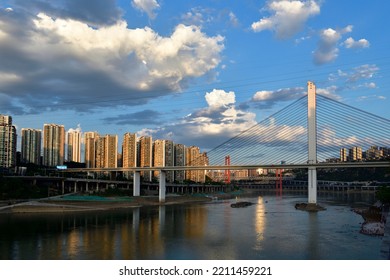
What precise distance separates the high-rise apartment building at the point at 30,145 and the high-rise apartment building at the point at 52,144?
1639 mm

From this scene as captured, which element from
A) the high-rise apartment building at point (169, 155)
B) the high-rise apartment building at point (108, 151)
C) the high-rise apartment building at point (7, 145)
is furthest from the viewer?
the high-rise apartment building at point (169, 155)

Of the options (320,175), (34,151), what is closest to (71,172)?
(34,151)

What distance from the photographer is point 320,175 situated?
115062 millimetres

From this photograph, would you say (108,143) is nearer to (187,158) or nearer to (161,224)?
(187,158)

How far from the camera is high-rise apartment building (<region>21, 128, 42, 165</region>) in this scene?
65.4 m

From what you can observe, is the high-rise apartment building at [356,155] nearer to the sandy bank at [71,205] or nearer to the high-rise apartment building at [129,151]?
the sandy bank at [71,205]

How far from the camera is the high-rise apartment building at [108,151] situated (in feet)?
235

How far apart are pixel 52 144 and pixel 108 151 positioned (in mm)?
10128

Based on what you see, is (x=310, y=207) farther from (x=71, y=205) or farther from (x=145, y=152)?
(x=145, y=152)

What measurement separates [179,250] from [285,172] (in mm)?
120929

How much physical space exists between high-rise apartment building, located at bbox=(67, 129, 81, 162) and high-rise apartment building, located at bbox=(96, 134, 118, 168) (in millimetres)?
9706

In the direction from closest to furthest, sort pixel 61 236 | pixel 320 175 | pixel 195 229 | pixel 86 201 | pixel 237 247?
pixel 237 247 < pixel 61 236 < pixel 195 229 < pixel 86 201 < pixel 320 175

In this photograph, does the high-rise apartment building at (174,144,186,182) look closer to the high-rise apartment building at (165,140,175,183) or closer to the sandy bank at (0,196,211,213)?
the high-rise apartment building at (165,140,175,183)

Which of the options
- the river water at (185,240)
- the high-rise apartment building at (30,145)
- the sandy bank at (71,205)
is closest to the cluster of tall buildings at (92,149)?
the high-rise apartment building at (30,145)
